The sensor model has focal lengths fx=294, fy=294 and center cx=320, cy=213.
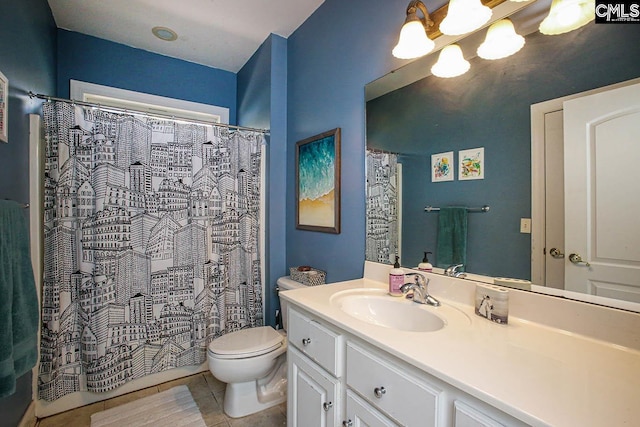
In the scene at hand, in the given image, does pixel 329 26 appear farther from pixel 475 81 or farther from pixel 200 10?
pixel 475 81

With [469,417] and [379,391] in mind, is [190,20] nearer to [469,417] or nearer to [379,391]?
[379,391]

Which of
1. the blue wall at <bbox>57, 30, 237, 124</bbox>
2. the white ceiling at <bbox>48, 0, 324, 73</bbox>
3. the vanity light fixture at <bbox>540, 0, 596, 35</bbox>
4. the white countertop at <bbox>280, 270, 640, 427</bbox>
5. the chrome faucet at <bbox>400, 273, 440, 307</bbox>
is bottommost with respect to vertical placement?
the white countertop at <bbox>280, 270, 640, 427</bbox>

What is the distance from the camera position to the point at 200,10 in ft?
6.68

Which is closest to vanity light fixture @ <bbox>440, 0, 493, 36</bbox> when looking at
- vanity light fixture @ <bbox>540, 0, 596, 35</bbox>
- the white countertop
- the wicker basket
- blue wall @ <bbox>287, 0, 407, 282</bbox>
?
vanity light fixture @ <bbox>540, 0, 596, 35</bbox>

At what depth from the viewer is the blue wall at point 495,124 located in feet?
2.92

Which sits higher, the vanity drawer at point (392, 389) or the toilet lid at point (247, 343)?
the vanity drawer at point (392, 389)

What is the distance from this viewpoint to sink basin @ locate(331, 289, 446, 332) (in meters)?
1.15

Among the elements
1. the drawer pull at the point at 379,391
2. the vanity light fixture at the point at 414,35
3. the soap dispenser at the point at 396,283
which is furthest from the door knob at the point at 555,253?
the vanity light fixture at the point at 414,35

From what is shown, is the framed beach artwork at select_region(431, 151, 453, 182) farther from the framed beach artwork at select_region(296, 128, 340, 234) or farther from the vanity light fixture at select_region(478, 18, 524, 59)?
the framed beach artwork at select_region(296, 128, 340, 234)

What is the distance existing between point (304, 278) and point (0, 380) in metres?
1.37

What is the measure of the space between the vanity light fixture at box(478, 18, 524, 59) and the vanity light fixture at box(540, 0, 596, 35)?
8 cm

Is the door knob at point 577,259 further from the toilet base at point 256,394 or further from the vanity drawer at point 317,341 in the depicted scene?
the toilet base at point 256,394

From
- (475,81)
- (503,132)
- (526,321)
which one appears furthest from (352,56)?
(526,321)

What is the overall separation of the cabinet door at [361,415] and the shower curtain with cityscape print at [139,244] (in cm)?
148
